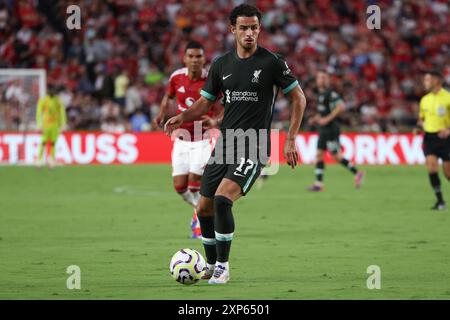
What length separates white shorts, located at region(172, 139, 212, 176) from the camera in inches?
543

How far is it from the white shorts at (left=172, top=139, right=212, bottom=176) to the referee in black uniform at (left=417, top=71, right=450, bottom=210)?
17.6 ft

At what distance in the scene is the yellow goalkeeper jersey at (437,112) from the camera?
17.7 m

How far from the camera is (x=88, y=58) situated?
1307 inches

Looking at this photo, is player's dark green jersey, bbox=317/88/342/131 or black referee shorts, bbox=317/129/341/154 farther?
black referee shorts, bbox=317/129/341/154

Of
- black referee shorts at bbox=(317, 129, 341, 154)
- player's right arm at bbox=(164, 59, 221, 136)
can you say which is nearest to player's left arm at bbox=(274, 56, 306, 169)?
player's right arm at bbox=(164, 59, 221, 136)

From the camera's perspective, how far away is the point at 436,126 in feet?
58.1

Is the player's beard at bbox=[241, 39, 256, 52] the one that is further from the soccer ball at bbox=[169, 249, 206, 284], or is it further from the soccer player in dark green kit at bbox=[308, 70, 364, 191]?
the soccer player in dark green kit at bbox=[308, 70, 364, 191]

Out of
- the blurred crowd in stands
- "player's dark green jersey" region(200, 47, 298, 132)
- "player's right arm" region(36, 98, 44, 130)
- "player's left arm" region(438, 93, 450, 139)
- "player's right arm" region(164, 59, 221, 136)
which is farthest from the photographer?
the blurred crowd in stands

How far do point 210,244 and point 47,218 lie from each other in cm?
687

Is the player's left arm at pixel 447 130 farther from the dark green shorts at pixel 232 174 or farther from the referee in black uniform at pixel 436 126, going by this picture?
the dark green shorts at pixel 232 174

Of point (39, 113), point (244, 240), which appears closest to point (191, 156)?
point (244, 240)

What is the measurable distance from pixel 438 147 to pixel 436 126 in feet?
1.28

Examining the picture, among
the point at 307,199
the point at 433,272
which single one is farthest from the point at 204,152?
the point at 307,199

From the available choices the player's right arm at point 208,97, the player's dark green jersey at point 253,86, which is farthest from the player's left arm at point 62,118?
the player's dark green jersey at point 253,86
